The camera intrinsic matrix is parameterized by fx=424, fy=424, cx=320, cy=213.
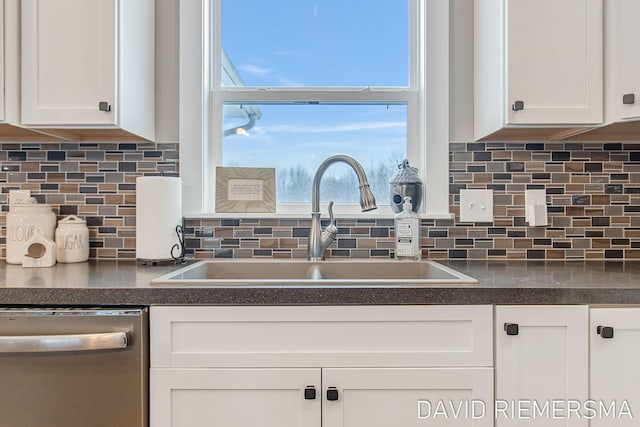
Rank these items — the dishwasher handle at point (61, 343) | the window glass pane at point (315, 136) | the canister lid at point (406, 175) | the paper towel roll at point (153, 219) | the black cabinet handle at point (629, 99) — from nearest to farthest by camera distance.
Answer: the dishwasher handle at point (61, 343) < the black cabinet handle at point (629, 99) < the paper towel roll at point (153, 219) < the canister lid at point (406, 175) < the window glass pane at point (315, 136)

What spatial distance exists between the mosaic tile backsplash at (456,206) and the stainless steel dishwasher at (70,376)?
2.10ft

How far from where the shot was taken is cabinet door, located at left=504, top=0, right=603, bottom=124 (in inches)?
55.1

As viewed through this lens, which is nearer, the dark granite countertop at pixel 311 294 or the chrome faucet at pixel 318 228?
the dark granite countertop at pixel 311 294

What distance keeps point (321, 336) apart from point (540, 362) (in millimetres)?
568

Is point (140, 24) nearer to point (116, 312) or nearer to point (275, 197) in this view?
point (275, 197)

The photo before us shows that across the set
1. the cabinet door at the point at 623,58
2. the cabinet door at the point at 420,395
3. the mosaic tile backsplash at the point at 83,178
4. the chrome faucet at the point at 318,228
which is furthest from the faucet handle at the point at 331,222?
the cabinet door at the point at 623,58

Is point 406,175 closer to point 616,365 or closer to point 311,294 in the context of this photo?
point 311,294

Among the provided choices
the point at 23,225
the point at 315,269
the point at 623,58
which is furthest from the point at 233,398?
the point at 623,58

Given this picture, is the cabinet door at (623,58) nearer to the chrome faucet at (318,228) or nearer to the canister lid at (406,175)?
the canister lid at (406,175)

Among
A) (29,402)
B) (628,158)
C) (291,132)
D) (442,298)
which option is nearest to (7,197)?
(29,402)

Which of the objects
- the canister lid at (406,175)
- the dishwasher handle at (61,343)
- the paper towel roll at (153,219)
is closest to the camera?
the dishwasher handle at (61,343)

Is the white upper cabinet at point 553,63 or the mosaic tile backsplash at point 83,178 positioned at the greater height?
the white upper cabinet at point 553,63

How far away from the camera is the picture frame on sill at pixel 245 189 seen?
172cm

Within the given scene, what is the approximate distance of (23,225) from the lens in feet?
5.12
